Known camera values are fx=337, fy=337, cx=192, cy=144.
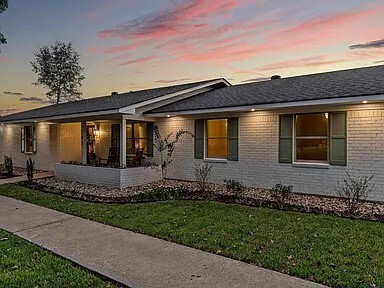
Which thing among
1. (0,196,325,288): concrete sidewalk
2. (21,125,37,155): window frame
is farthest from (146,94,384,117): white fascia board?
(21,125,37,155): window frame

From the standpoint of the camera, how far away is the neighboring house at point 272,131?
8.74m

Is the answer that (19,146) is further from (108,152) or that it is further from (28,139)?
(108,152)

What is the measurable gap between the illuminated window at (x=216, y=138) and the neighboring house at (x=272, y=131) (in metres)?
0.04

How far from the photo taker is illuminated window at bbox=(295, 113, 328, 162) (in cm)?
958

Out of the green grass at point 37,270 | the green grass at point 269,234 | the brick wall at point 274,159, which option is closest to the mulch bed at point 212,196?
the brick wall at point 274,159

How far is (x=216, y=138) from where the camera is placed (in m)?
12.1

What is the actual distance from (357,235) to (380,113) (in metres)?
4.20

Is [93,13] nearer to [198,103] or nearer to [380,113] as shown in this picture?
[198,103]

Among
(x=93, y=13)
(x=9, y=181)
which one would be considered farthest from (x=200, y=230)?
(x=93, y=13)

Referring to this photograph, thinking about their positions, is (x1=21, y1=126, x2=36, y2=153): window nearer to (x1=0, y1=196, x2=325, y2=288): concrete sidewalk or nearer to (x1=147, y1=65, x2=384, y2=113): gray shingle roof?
(x1=147, y1=65, x2=384, y2=113): gray shingle roof

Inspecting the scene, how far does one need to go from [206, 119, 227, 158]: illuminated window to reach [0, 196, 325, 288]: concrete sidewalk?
6.21m

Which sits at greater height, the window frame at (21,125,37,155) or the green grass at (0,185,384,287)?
the window frame at (21,125,37,155)

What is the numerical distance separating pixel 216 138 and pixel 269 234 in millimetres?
6646

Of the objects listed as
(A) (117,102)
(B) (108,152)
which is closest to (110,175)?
(A) (117,102)
